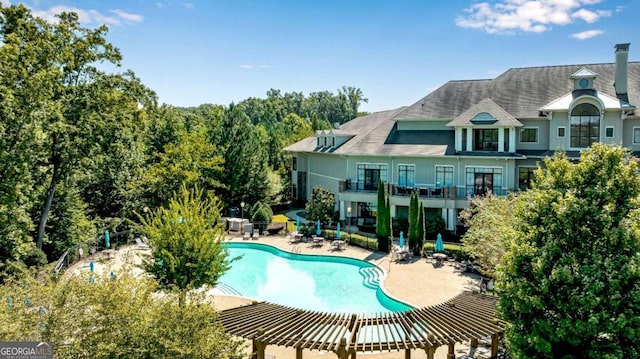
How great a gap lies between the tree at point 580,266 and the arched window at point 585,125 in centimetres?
2355

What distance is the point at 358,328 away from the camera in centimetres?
1158

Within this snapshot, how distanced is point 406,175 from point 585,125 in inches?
486

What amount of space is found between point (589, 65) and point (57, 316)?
37.2 m

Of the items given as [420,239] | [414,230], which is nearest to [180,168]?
[414,230]

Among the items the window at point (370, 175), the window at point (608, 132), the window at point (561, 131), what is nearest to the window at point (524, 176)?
the window at point (561, 131)

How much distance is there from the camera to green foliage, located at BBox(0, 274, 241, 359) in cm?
817

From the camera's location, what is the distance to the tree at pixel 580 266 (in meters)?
8.44

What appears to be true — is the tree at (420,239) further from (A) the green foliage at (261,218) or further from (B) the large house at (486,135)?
(A) the green foliage at (261,218)

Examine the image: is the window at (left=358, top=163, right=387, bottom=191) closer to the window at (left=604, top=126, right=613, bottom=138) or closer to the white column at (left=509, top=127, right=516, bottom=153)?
the white column at (left=509, top=127, right=516, bottom=153)

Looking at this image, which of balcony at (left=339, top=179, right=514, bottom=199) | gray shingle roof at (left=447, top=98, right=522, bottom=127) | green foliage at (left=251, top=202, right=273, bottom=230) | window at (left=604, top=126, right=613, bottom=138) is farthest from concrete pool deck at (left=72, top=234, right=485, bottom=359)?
window at (left=604, top=126, right=613, bottom=138)

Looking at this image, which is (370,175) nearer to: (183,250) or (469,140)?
(469,140)

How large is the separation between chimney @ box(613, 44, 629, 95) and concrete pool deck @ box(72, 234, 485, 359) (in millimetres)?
18715

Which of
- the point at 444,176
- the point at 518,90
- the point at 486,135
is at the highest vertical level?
the point at 518,90

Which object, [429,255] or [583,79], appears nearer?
[429,255]
